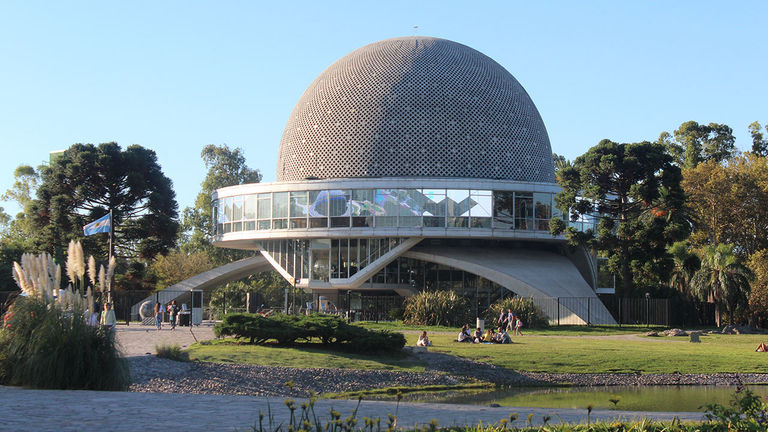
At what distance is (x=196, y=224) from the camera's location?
61.2 metres

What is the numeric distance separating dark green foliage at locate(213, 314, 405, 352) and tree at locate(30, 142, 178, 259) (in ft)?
70.5

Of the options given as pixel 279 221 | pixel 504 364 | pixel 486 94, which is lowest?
pixel 504 364

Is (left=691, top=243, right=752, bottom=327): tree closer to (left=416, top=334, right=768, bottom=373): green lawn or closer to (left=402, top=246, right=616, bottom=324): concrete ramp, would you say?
(left=402, top=246, right=616, bottom=324): concrete ramp

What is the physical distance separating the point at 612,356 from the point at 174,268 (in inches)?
1363

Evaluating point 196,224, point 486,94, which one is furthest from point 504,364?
point 196,224

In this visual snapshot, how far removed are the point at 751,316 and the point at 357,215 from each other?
15810 millimetres

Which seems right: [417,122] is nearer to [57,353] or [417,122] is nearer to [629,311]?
[629,311]

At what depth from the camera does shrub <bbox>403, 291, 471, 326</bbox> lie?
28609 millimetres

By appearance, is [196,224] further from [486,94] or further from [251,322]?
[251,322]

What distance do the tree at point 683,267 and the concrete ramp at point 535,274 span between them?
3319 millimetres

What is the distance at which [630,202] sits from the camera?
32.1 m

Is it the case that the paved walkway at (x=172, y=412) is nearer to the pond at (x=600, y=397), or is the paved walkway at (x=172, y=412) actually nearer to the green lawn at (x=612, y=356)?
the pond at (x=600, y=397)

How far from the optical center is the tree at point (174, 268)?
4909cm

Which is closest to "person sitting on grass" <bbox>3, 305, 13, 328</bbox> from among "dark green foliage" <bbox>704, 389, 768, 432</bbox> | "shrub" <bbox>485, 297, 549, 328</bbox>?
"dark green foliage" <bbox>704, 389, 768, 432</bbox>
